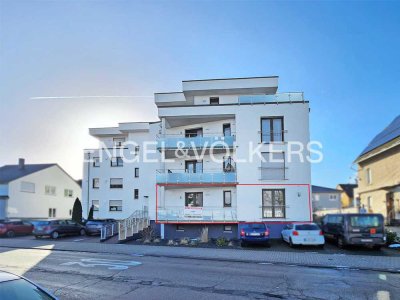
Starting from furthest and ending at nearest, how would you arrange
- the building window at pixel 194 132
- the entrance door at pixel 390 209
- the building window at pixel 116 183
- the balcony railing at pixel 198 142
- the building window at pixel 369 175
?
the building window at pixel 116 183 → the building window at pixel 369 175 → the entrance door at pixel 390 209 → the building window at pixel 194 132 → the balcony railing at pixel 198 142

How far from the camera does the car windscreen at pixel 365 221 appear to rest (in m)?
17.1

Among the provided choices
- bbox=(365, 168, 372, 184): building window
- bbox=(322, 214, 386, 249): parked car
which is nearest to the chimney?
bbox=(365, 168, 372, 184): building window

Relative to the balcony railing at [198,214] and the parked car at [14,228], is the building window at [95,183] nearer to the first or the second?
the parked car at [14,228]

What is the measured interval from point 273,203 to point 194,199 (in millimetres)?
5714

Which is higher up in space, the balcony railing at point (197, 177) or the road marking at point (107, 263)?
the balcony railing at point (197, 177)

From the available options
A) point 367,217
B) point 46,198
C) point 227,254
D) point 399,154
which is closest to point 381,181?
point 399,154

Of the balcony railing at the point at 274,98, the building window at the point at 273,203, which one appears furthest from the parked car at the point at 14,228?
the balcony railing at the point at 274,98

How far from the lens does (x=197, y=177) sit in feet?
80.8

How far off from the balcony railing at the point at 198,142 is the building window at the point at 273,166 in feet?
8.49

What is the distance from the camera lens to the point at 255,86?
87.6ft

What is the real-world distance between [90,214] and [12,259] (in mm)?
21585

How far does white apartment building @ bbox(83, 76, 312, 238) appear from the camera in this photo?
23.8 m

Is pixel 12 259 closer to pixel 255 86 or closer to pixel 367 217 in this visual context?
pixel 367 217

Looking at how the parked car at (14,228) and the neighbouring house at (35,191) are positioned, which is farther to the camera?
the neighbouring house at (35,191)
